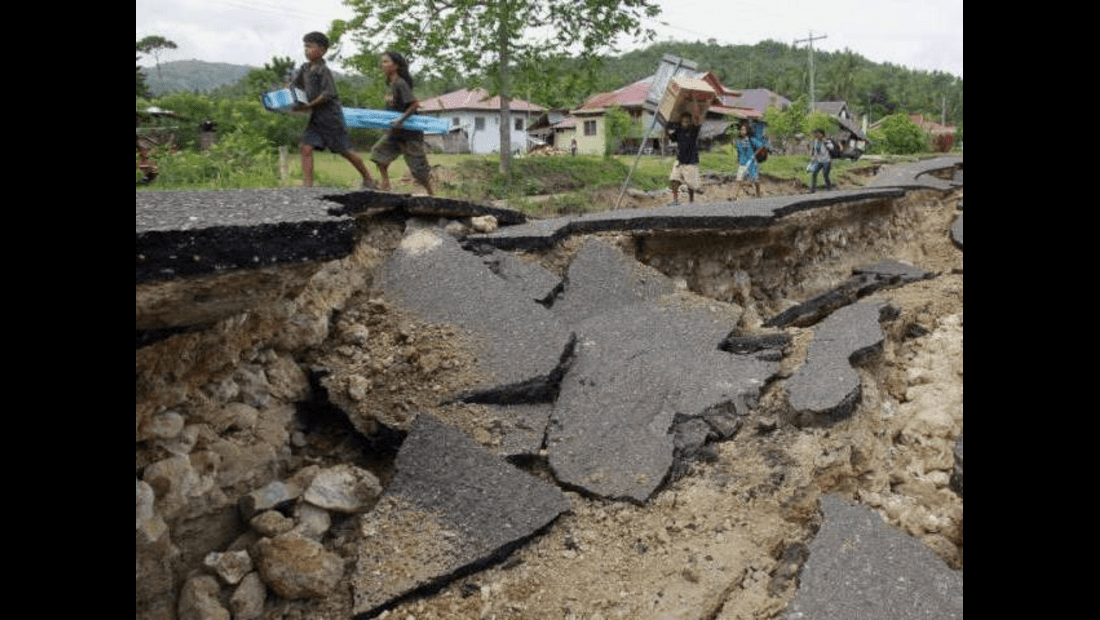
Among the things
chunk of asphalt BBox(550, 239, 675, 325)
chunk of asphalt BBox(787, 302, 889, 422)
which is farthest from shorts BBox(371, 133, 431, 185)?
chunk of asphalt BBox(787, 302, 889, 422)

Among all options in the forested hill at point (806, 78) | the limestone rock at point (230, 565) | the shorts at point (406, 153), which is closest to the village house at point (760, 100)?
the forested hill at point (806, 78)

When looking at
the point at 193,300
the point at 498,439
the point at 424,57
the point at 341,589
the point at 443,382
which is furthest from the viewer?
the point at 424,57

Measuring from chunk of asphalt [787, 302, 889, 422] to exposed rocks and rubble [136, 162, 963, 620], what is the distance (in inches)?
0.7

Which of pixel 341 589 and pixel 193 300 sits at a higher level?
pixel 193 300

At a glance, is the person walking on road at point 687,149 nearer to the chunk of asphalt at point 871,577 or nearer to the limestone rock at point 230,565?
the chunk of asphalt at point 871,577

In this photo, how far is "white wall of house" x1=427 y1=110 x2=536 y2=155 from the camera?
48.2 m

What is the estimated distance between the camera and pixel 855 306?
517 centimetres

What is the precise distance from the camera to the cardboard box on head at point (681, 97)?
934cm

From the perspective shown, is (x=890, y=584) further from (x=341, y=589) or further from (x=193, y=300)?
(x=193, y=300)

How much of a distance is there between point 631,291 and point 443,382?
1.88 metres

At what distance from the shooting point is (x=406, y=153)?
757 cm

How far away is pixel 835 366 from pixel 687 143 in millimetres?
6251

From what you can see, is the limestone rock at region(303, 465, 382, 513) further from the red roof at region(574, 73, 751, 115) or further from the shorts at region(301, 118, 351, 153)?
the red roof at region(574, 73, 751, 115)

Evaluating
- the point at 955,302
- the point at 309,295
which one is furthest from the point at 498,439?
the point at 955,302
